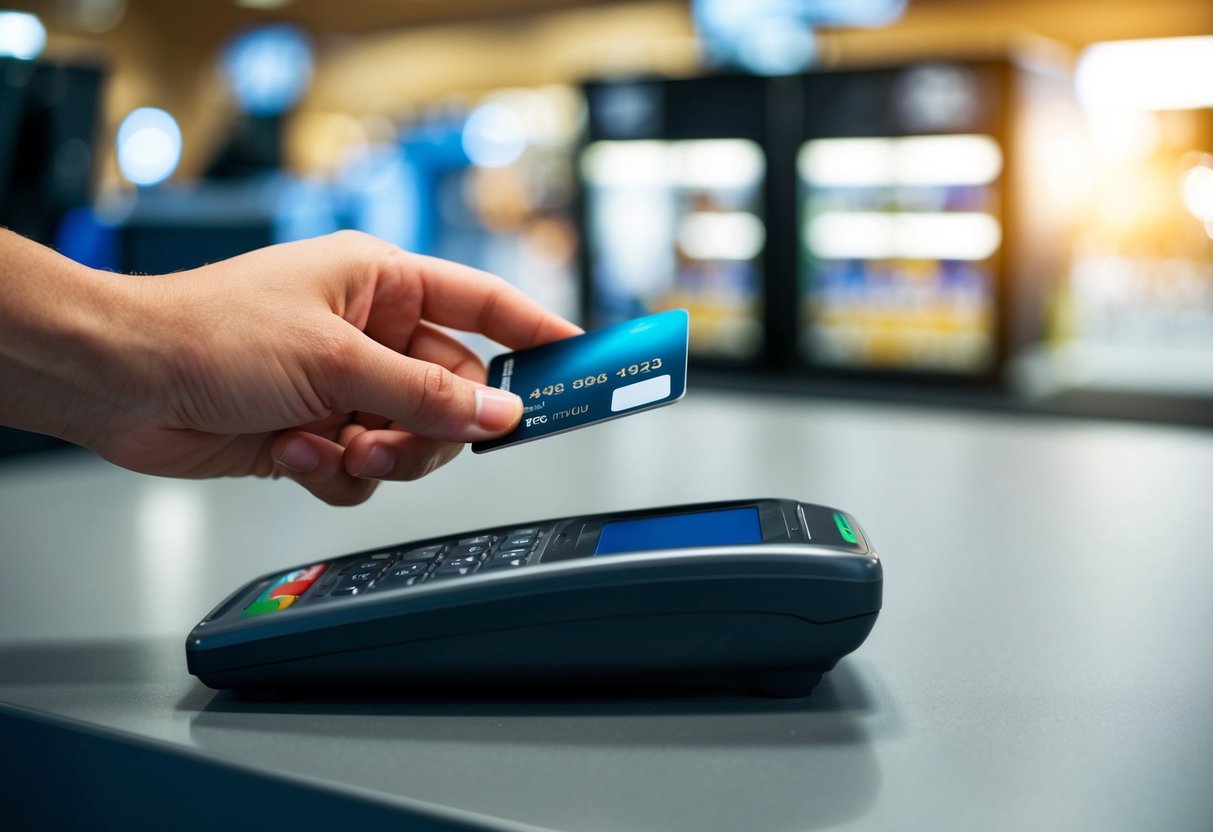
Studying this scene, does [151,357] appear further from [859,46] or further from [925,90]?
[859,46]

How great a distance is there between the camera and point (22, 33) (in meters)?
6.59

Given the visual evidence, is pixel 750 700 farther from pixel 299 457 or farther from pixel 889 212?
pixel 889 212

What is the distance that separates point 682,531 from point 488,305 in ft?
0.98

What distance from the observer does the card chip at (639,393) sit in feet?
1.65

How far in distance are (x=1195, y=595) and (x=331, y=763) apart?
46 cm

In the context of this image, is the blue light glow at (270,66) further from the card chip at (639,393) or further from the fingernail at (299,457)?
the card chip at (639,393)

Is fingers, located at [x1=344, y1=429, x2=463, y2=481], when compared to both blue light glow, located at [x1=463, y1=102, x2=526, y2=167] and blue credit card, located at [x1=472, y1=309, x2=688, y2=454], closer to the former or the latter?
blue credit card, located at [x1=472, y1=309, x2=688, y2=454]

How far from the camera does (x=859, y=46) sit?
5410 mm

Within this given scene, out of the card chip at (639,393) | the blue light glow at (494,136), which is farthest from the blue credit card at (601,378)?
the blue light glow at (494,136)

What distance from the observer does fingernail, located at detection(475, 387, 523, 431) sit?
0.56 metres

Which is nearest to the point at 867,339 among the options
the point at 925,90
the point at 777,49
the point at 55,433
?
the point at 925,90

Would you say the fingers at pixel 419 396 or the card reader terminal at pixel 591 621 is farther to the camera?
the fingers at pixel 419 396

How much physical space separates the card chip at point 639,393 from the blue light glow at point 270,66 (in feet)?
24.0

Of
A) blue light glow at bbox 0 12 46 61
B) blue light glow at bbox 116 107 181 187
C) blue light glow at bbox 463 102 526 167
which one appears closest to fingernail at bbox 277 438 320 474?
blue light glow at bbox 463 102 526 167
